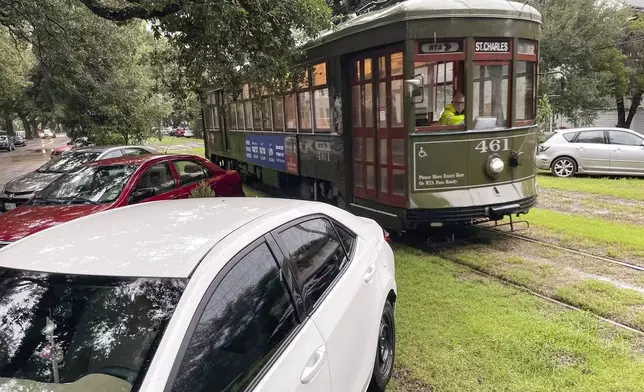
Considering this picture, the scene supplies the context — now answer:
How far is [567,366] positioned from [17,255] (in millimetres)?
3796

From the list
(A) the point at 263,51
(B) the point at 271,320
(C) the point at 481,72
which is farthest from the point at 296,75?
(B) the point at 271,320

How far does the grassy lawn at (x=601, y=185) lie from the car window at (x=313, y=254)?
30.4 feet

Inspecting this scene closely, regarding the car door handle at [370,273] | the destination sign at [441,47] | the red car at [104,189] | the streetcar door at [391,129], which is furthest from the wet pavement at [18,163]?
the car door handle at [370,273]

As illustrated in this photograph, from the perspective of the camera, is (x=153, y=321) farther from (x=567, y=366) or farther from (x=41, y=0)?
(x=41, y=0)

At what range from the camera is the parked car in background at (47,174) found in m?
9.82

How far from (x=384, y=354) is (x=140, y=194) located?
463cm

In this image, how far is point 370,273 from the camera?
11.1 feet

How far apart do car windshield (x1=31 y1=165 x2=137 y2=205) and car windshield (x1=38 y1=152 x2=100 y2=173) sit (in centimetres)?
441

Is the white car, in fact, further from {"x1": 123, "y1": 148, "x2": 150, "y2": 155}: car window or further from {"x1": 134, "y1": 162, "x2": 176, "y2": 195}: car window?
{"x1": 123, "y1": 148, "x2": 150, "y2": 155}: car window

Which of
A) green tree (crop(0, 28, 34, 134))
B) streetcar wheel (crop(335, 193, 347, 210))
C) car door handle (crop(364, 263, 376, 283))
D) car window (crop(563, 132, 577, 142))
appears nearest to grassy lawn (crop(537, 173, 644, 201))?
car window (crop(563, 132, 577, 142))

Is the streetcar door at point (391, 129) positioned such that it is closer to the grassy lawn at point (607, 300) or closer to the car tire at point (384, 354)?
the grassy lawn at point (607, 300)

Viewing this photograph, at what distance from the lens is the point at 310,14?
7.69m

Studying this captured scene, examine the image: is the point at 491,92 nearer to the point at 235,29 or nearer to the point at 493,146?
the point at 493,146

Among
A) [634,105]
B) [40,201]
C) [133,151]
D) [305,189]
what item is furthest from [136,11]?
[634,105]
